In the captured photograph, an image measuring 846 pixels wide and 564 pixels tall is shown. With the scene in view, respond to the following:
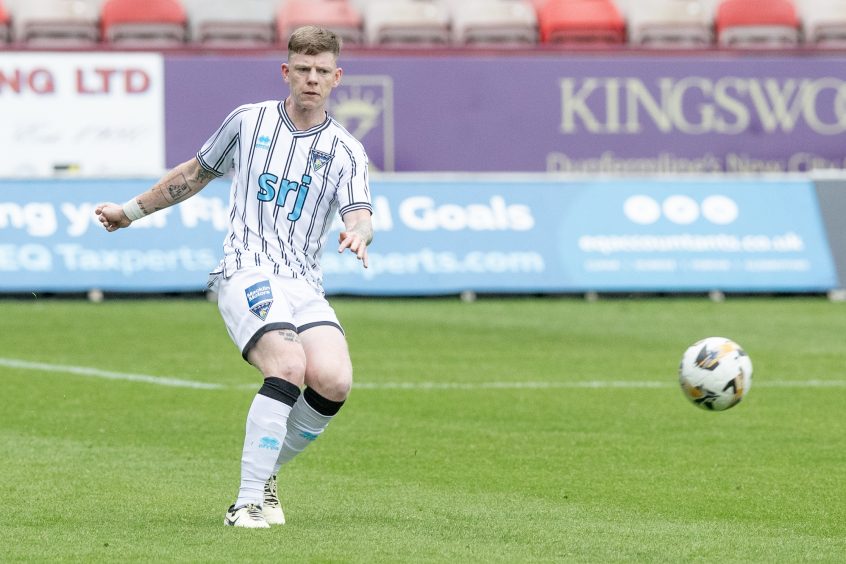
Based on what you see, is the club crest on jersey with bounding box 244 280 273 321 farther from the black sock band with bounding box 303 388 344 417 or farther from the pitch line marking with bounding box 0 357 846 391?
the pitch line marking with bounding box 0 357 846 391

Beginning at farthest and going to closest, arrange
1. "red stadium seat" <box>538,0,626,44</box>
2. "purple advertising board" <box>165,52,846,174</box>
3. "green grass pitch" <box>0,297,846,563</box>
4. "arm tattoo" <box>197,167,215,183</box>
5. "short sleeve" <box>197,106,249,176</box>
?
"red stadium seat" <box>538,0,626,44</box> → "purple advertising board" <box>165,52,846,174</box> → "arm tattoo" <box>197,167,215,183</box> → "short sleeve" <box>197,106,249,176</box> → "green grass pitch" <box>0,297,846,563</box>

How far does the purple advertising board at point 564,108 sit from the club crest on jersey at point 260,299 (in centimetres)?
1741

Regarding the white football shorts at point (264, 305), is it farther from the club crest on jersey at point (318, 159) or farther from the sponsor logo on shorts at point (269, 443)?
the club crest on jersey at point (318, 159)

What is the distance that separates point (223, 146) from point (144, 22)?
18.1 m

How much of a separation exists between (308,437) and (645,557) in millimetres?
1744

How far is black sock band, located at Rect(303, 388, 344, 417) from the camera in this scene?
734 cm

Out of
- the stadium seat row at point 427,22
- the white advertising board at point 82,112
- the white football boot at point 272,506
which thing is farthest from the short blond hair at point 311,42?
the stadium seat row at point 427,22

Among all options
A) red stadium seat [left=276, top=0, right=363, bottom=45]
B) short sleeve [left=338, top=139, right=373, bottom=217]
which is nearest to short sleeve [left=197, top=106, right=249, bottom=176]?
short sleeve [left=338, top=139, right=373, bottom=217]

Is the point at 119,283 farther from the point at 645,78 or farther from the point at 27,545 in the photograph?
the point at 27,545

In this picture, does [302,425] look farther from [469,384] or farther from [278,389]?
[469,384]

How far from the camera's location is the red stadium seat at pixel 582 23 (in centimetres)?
2544

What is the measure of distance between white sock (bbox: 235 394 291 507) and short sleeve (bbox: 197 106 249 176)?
1165 millimetres

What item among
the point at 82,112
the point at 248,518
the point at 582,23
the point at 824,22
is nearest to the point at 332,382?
the point at 248,518

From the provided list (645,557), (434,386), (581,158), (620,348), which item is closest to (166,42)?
(581,158)
